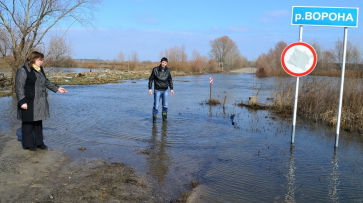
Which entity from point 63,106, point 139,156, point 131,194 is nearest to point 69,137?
point 139,156

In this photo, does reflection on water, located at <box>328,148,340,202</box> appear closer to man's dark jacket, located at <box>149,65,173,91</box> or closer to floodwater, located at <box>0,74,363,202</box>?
floodwater, located at <box>0,74,363,202</box>

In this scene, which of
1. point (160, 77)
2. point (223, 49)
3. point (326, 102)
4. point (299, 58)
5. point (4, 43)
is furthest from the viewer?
point (223, 49)

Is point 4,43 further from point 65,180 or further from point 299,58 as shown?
→ point 299,58

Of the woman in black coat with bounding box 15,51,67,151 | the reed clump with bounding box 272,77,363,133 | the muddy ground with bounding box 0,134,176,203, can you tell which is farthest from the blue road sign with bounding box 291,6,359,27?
the woman in black coat with bounding box 15,51,67,151

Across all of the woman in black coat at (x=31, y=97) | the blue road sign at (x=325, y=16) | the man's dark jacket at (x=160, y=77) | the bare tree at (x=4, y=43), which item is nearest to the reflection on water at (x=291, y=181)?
the blue road sign at (x=325, y=16)

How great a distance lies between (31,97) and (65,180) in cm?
206

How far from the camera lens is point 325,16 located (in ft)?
20.9

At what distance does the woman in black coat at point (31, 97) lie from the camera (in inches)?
220

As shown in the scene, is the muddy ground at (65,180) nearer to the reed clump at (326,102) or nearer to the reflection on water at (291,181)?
the reflection on water at (291,181)

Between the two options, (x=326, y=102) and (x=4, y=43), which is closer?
(x=326, y=102)

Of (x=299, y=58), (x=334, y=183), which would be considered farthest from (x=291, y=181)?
(x=299, y=58)

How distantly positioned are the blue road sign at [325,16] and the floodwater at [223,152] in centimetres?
272

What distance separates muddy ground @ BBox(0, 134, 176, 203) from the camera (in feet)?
12.9

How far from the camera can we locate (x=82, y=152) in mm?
6086
